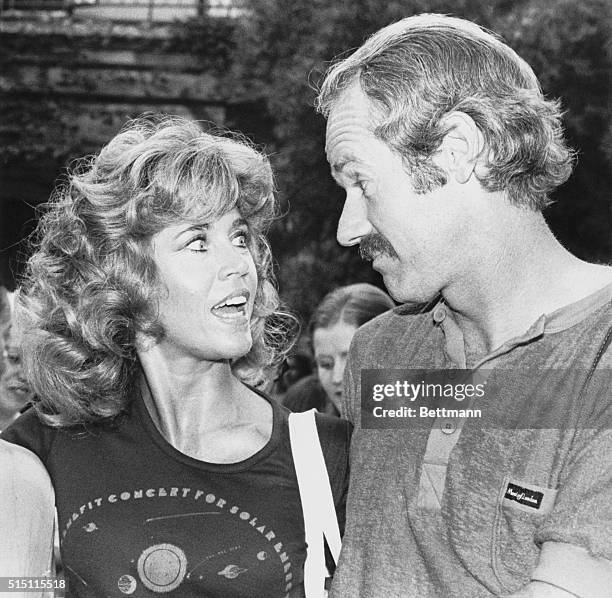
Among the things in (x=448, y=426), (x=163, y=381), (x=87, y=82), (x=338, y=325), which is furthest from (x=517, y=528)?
(x=87, y=82)

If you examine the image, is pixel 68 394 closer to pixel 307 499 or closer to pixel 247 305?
pixel 247 305

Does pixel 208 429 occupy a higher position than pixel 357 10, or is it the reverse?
pixel 357 10

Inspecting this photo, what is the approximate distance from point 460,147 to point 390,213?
152 mm

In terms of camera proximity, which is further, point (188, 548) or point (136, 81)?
point (136, 81)

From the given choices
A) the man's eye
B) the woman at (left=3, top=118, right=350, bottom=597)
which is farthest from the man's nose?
the man's eye

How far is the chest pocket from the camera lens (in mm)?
1311

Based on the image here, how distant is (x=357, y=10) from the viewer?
6012mm

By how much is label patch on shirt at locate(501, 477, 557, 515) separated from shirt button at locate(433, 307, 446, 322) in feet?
1.22

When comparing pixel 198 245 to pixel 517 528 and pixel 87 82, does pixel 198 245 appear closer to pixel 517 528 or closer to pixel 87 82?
pixel 517 528

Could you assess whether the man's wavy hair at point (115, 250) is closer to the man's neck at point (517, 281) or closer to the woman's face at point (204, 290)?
the woman's face at point (204, 290)

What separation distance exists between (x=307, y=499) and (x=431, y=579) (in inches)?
12.3

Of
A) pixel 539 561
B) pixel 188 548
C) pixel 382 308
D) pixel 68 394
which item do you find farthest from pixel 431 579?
pixel 382 308

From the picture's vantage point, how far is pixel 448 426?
1.49 meters

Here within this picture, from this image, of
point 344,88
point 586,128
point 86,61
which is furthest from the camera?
point 86,61
